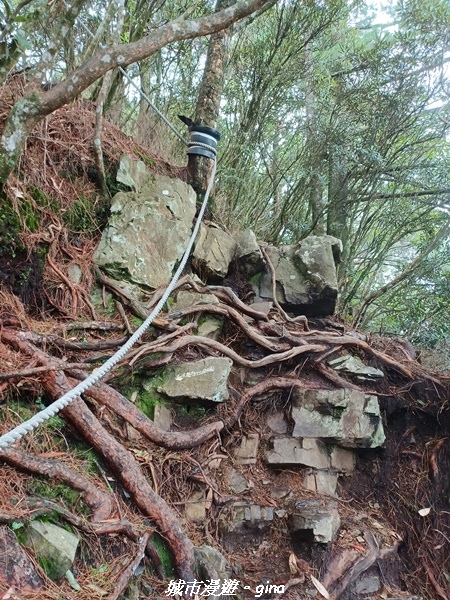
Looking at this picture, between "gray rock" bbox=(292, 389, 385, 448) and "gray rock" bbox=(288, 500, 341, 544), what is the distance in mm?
496

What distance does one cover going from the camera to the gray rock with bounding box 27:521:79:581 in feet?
5.47

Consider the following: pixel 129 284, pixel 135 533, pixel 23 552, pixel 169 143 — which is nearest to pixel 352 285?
pixel 169 143

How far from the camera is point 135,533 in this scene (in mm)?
2008

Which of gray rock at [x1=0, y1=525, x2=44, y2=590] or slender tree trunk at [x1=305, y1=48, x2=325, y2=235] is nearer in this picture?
gray rock at [x1=0, y1=525, x2=44, y2=590]

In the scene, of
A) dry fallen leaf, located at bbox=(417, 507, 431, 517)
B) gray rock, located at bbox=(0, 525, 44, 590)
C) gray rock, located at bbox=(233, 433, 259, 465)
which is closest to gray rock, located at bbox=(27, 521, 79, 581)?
gray rock, located at bbox=(0, 525, 44, 590)

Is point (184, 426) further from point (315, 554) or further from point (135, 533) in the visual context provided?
point (315, 554)

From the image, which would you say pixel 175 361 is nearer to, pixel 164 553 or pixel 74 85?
pixel 164 553

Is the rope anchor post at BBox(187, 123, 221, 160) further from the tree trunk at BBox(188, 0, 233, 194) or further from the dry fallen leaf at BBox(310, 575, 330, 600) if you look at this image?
the dry fallen leaf at BBox(310, 575, 330, 600)

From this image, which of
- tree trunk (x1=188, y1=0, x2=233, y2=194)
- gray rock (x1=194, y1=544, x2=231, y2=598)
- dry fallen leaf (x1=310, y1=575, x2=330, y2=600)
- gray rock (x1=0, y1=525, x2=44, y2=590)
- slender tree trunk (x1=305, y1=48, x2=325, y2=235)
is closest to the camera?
gray rock (x1=0, y1=525, x2=44, y2=590)

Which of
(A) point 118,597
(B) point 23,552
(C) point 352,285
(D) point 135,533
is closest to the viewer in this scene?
(B) point 23,552

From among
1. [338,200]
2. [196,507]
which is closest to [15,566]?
[196,507]

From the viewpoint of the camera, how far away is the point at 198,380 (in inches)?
112

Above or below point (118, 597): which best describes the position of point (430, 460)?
above

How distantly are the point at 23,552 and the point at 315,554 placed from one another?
6.11 feet
